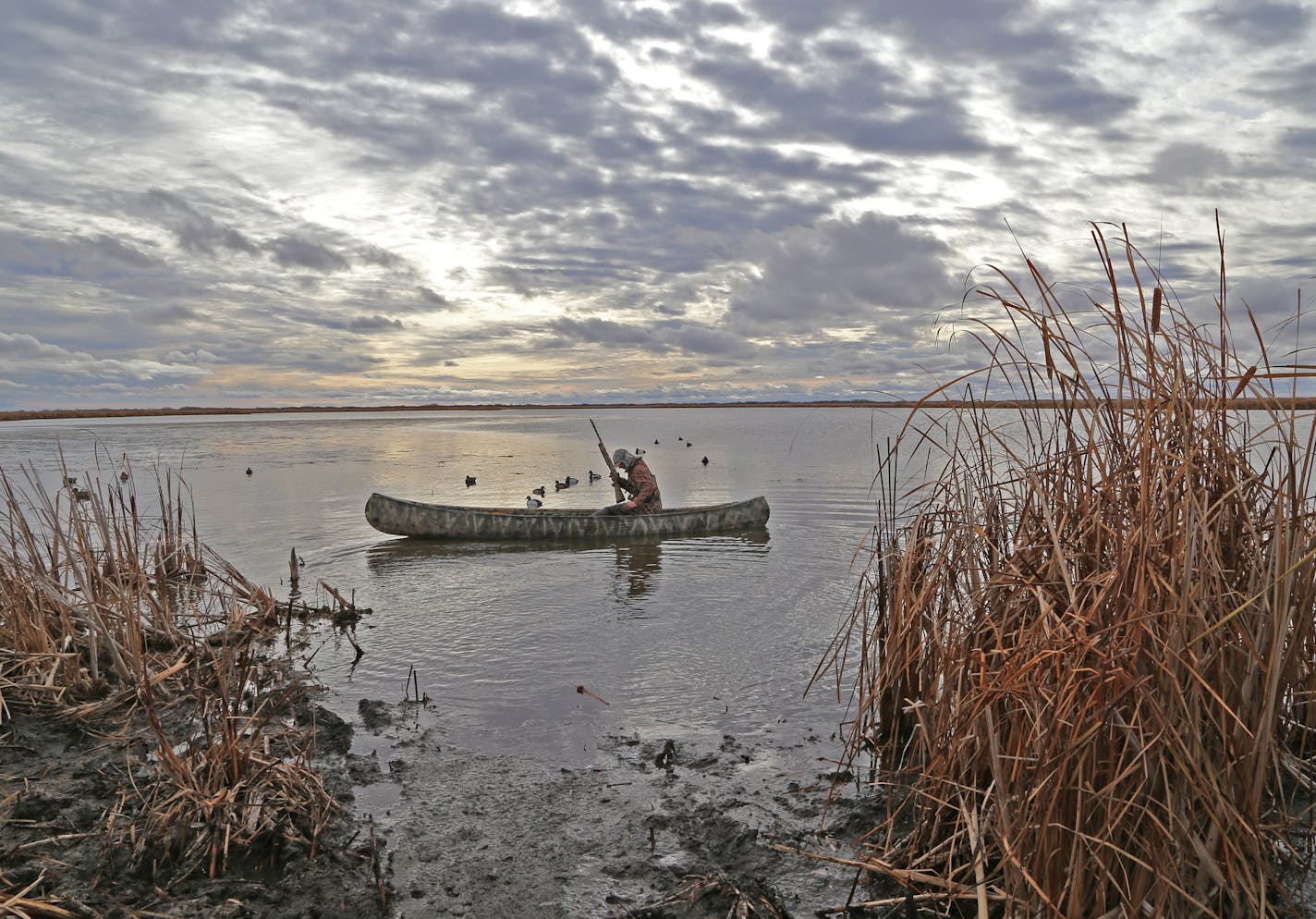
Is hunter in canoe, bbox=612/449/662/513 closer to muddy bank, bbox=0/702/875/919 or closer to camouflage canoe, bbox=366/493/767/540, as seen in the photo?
camouflage canoe, bbox=366/493/767/540

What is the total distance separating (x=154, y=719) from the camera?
4055mm

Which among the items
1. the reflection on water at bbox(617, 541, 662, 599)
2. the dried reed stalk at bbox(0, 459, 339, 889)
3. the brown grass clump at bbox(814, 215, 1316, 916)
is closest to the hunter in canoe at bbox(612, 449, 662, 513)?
the reflection on water at bbox(617, 541, 662, 599)

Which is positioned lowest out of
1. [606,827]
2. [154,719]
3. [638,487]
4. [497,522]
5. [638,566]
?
[606,827]

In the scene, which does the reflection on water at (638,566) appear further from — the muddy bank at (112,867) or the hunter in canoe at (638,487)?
the muddy bank at (112,867)

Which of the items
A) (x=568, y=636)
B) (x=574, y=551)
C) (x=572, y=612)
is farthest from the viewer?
(x=574, y=551)

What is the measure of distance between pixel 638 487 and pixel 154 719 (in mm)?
13614

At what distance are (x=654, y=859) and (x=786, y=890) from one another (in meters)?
0.79

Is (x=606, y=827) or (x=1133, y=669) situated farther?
(x=606, y=827)

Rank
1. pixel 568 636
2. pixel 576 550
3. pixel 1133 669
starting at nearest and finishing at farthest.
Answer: pixel 1133 669 < pixel 568 636 < pixel 576 550

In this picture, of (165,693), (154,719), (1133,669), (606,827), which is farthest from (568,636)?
(1133,669)

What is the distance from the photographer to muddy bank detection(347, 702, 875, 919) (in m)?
4.24

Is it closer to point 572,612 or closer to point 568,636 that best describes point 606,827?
point 568,636

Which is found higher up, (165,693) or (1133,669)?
(1133,669)

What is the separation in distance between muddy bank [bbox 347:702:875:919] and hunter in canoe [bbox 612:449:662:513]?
10759mm
